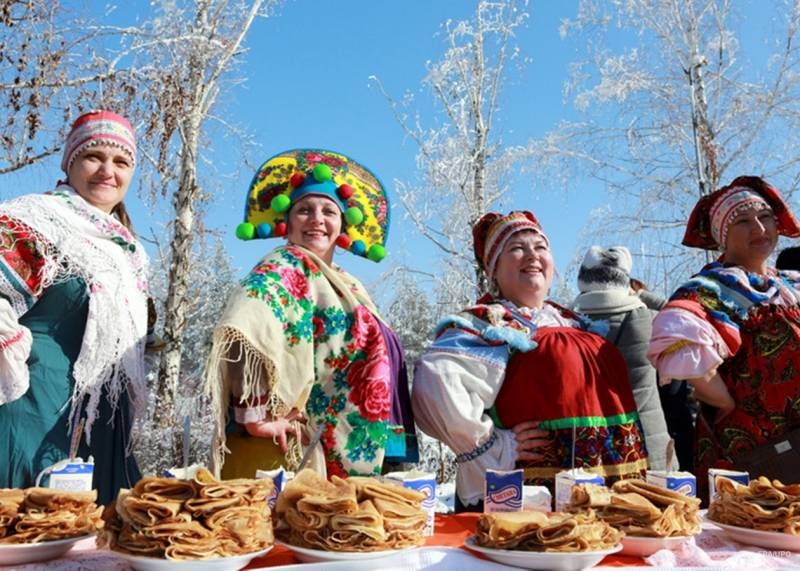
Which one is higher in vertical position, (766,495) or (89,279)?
(89,279)

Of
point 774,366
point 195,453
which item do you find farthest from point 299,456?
point 195,453

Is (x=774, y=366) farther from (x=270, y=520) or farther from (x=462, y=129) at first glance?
(x=462, y=129)

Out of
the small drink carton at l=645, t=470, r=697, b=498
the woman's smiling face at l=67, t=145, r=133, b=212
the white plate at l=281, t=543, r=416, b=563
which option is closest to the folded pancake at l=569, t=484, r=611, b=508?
the small drink carton at l=645, t=470, r=697, b=498

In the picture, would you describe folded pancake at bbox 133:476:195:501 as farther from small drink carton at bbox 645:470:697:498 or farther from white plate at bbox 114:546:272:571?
small drink carton at bbox 645:470:697:498

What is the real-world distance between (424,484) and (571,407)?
3.09 ft

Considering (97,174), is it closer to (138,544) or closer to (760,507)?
(138,544)

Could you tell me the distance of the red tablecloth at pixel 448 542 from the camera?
5.37 feet

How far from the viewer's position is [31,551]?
4.98ft

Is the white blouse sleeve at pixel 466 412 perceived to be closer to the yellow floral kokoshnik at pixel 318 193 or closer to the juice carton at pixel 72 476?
the yellow floral kokoshnik at pixel 318 193

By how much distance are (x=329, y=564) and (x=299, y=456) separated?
984 mm

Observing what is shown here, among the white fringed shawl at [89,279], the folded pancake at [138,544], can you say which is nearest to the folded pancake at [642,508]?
the folded pancake at [138,544]

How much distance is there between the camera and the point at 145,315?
291 cm

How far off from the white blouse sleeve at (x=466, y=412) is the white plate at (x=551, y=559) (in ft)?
3.14

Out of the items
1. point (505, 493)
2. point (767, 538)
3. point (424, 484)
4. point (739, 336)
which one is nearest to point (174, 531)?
point (424, 484)
